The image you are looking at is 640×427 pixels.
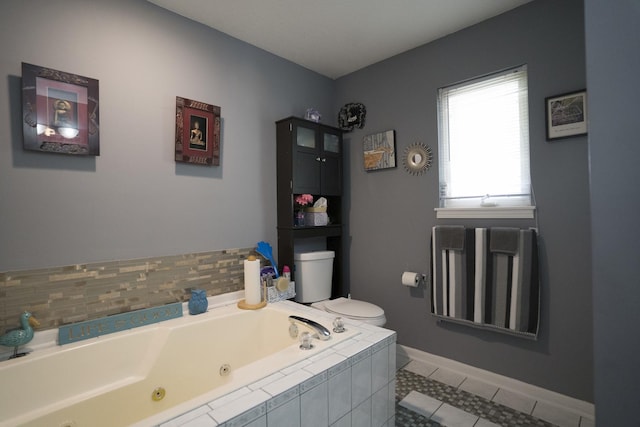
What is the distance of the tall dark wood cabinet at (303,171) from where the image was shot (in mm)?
2469

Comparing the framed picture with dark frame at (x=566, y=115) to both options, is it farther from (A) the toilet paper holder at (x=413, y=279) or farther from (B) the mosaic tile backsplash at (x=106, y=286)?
(B) the mosaic tile backsplash at (x=106, y=286)

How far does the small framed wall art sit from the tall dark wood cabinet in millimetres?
257

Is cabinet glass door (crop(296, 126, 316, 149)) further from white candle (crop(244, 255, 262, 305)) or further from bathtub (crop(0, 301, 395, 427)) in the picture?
bathtub (crop(0, 301, 395, 427))

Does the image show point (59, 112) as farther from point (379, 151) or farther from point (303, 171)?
point (379, 151)

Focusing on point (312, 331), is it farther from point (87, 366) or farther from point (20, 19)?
point (20, 19)

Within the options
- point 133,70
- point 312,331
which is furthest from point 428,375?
point 133,70

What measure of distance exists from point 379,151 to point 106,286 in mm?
2245

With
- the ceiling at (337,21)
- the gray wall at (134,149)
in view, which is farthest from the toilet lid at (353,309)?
the ceiling at (337,21)

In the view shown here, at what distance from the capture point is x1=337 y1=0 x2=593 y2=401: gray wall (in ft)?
5.94

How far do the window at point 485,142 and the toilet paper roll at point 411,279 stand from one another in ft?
1.97

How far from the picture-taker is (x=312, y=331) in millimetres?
1682

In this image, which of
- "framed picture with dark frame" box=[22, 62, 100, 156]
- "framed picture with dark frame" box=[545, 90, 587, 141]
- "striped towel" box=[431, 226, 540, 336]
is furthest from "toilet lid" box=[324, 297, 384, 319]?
"framed picture with dark frame" box=[22, 62, 100, 156]

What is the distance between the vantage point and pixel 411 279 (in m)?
2.43

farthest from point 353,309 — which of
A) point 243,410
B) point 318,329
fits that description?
point 243,410
